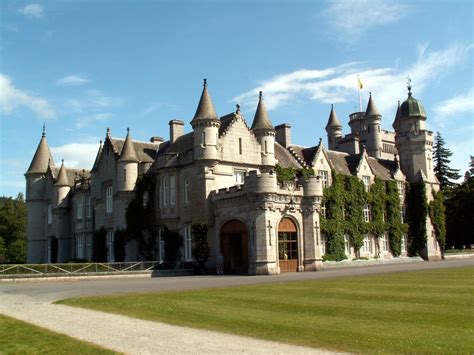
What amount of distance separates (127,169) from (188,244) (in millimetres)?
8417

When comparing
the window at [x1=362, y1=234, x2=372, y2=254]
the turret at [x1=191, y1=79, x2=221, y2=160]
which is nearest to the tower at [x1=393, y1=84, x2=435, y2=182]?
the window at [x1=362, y1=234, x2=372, y2=254]

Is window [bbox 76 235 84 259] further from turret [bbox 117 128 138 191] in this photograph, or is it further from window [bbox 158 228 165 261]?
window [bbox 158 228 165 261]

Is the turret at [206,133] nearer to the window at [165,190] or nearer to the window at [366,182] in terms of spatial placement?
the window at [165,190]

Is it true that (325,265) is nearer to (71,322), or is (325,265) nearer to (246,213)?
(246,213)

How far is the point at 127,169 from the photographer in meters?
41.9

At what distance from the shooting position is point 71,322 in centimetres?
1221

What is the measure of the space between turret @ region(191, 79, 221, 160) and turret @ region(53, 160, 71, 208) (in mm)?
21948

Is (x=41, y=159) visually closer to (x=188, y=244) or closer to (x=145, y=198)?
(x=145, y=198)

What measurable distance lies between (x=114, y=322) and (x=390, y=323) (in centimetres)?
617

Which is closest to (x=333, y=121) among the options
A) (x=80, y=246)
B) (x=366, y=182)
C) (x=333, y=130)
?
(x=333, y=130)

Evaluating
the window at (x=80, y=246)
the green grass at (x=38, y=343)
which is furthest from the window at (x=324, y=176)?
the green grass at (x=38, y=343)

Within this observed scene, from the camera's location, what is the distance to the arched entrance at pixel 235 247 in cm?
3472

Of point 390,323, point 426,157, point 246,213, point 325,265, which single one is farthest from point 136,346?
point 426,157

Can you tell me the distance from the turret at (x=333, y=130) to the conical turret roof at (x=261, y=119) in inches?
961
